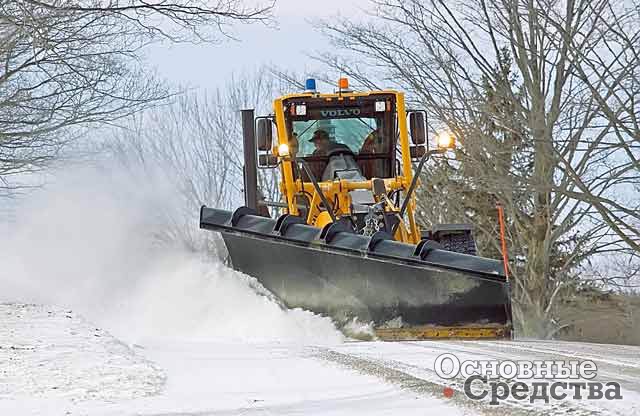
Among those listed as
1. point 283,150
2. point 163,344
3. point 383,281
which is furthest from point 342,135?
point 163,344

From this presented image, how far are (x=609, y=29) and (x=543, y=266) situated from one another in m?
6.72

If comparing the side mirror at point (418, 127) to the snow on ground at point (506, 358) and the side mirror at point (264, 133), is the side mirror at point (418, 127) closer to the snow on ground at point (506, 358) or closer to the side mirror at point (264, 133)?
the side mirror at point (264, 133)

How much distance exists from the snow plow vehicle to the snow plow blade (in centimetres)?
1

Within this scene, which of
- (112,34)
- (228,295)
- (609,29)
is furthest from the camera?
(112,34)

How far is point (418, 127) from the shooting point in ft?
33.9

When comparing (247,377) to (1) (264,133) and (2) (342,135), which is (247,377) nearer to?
(1) (264,133)

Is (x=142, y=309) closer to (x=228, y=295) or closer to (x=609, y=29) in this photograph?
(x=228, y=295)

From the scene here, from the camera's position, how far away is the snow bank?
9.37m

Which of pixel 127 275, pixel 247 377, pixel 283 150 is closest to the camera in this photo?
pixel 247 377

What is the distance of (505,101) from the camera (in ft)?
56.1

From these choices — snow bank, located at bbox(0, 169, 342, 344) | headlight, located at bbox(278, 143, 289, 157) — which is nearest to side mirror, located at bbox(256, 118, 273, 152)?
headlight, located at bbox(278, 143, 289, 157)

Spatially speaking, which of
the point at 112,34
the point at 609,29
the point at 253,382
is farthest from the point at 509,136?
the point at 253,382

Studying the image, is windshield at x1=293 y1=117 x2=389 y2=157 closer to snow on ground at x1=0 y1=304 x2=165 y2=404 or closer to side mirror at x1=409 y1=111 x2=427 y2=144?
side mirror at x1=409 y1=111 x2=427 y2=144

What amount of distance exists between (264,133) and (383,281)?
260 cm
